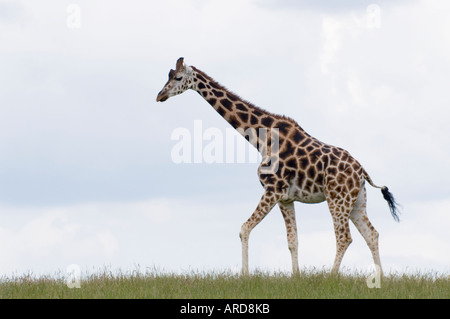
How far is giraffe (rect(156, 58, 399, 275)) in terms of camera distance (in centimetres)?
1173

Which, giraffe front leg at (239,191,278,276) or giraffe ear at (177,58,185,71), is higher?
giraffe ear at (177,58,185,71)

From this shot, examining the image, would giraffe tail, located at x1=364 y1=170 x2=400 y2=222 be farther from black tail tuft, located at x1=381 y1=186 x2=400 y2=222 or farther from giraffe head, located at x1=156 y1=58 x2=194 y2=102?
giraffe head, located at x1=156 y1=58 x2=194 y2=102

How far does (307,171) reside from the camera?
38.8 feet

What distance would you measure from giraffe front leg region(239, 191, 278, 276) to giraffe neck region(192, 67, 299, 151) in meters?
1.26

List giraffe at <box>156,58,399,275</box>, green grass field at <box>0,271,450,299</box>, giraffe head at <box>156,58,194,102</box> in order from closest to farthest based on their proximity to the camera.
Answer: green grass field at <box>0,271,450,299</box>, giraffe at <box>156,58,399,275</box>, giraffe head at <box>156,58,194,102</box>

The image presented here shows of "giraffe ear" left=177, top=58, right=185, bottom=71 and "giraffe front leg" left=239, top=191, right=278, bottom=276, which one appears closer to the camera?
"giraffe front leg" left=239, top=191, right=278, bottom=276

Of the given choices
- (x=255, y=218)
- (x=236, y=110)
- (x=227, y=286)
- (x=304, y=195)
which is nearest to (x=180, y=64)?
(x=236, y=110)

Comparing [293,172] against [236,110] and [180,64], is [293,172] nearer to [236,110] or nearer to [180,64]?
[236,110]

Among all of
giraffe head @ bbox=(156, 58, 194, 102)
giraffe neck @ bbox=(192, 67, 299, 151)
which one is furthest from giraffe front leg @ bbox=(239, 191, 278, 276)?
giraffe head @ bbox=(156, 58, 194, 102)

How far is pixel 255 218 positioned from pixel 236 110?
6.84ft

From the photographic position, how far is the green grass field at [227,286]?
10148 millimetres

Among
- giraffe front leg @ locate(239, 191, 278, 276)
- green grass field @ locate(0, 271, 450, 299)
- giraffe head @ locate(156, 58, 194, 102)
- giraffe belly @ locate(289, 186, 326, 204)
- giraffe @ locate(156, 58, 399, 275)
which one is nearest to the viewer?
green grass field @ locate(0, 271, 450, 299)
